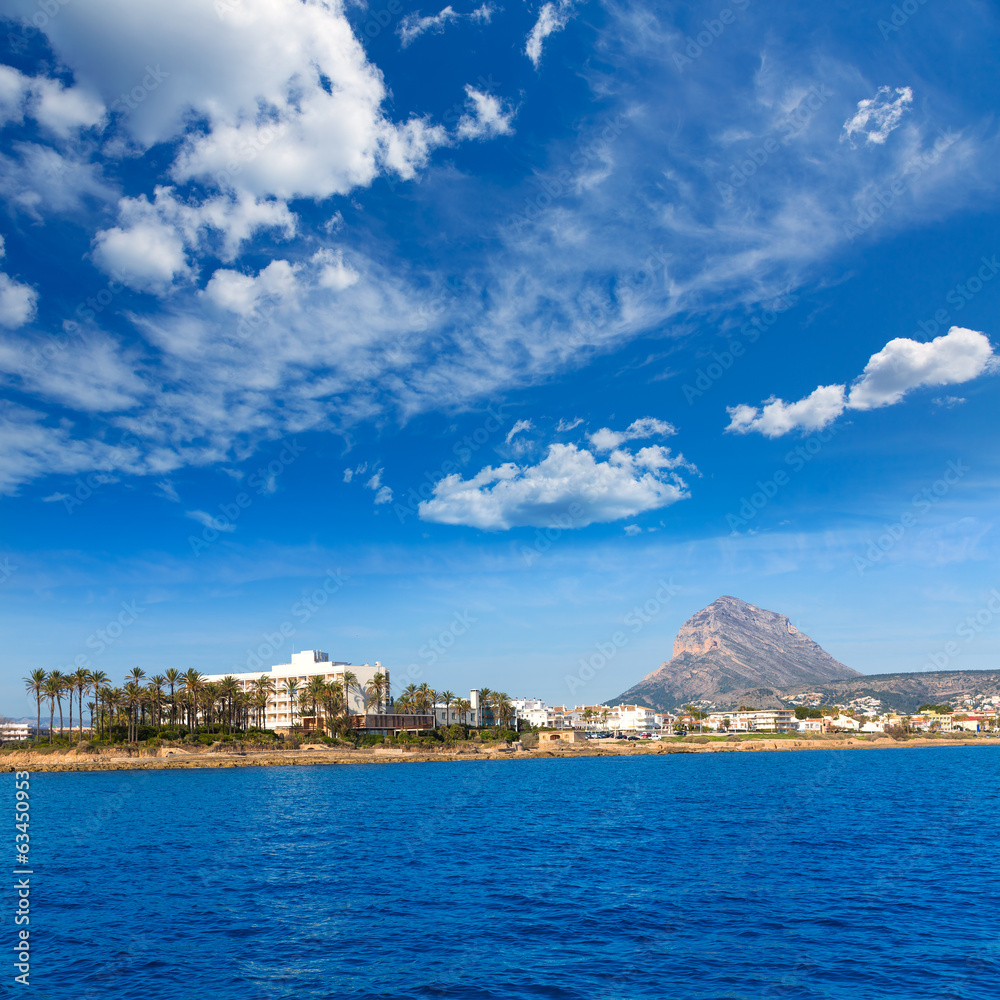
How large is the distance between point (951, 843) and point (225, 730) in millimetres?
149658

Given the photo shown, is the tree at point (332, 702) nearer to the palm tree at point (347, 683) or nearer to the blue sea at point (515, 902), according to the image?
the palm tree at point (347, 683)

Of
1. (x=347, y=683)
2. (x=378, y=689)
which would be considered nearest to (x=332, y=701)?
(x=347, y=683)

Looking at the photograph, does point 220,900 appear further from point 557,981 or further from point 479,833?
point 479,833

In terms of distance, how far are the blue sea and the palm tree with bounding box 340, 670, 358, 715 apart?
110841mm

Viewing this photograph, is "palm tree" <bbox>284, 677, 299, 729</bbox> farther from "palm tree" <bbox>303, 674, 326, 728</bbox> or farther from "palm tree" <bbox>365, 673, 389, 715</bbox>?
"palm tree" <bbox>365, 673, 389, 715</bbox>

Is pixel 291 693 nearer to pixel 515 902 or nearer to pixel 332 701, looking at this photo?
pixel 332 701

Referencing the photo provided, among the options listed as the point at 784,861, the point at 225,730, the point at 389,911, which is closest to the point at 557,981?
the point at 389,911

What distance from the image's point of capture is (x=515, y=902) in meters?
31.5

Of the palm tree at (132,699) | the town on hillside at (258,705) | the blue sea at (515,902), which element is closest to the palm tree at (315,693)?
the town on hillside at (258,705)

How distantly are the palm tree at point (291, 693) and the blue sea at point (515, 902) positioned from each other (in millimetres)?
120493

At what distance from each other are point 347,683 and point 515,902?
154 metres

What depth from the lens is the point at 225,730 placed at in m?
159

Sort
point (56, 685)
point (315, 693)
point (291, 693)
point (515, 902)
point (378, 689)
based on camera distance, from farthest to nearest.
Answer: point (291, 693) → point (378, 689) → point (315, 693) → point (56, 685) → point (515, 902)

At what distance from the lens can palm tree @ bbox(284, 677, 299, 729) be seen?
607 feet
